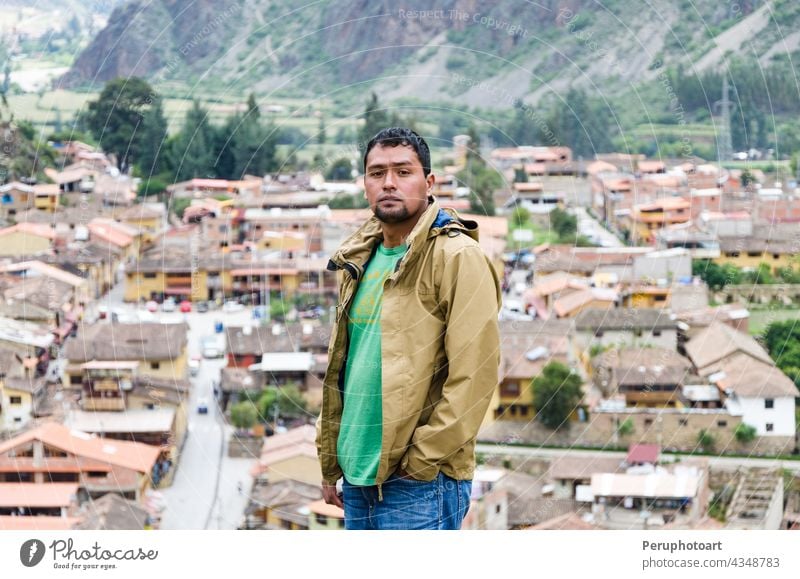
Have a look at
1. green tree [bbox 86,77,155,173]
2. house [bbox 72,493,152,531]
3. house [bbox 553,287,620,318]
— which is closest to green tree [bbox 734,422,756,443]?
house [bbox 553,287,620,318]

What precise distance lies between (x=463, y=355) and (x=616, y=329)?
11670mm

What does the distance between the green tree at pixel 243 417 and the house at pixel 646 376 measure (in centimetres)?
393

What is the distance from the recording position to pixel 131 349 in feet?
30.5

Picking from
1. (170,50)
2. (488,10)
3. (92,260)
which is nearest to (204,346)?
(92,260)

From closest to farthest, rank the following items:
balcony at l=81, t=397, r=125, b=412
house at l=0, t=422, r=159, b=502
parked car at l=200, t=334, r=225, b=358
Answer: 1. house at l=0, t=422, r=159, b=502
2. balcony at l=81, t=397, r=125, b=412
3. parked car at l=200, t=334, r=225, b=358

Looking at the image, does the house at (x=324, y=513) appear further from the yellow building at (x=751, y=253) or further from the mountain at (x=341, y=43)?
the yellow building at (x=751, y=253)

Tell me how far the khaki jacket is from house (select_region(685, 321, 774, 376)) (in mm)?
10064

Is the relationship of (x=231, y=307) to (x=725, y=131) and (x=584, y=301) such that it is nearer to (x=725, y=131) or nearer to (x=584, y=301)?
(x=584, y=301)

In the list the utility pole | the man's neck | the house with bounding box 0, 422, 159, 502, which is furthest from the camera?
the utility pole

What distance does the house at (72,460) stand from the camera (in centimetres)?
649

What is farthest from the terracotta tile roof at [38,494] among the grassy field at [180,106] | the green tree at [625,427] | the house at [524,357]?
the green tree at [625,427]

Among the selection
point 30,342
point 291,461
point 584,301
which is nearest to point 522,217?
point 584,301

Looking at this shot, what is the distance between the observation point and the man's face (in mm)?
1814

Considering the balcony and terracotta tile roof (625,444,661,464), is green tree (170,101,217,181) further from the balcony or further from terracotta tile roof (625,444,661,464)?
terracotta tile roof (625,444,661,464)
